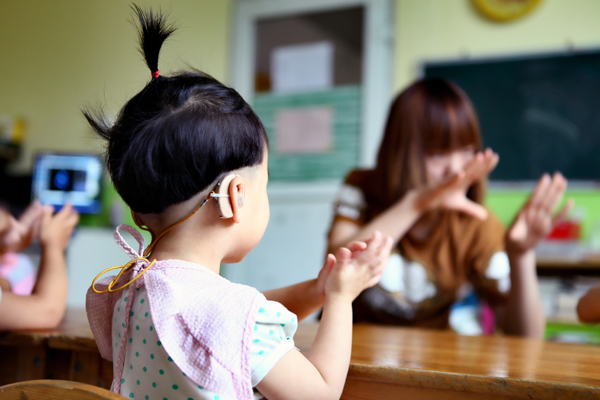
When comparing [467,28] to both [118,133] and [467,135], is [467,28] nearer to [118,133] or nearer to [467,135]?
[467,135]

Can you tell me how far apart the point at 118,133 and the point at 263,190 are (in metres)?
0.19

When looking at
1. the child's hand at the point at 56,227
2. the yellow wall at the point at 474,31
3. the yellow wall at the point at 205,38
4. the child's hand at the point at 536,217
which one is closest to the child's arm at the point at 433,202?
the child's hand at the point at 536,217

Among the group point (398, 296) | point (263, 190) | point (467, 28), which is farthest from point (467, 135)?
point (467, 28)

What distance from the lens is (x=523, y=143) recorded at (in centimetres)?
271

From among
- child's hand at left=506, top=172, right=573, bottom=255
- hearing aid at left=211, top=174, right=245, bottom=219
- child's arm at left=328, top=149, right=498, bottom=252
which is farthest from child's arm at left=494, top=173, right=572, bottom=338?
hearing aid at left=211, top=174, right=245, bottom=219

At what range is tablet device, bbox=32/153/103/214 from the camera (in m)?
3.28

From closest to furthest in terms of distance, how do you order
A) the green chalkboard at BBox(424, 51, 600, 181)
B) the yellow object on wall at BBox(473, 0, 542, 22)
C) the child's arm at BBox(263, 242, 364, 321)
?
the child's arm at BBox(263, 242, 364, 321)
the green chalkboard at BBox(424, 51, 600, 181)
the yellow object on wall at BBox(473, 0, 542, 22)

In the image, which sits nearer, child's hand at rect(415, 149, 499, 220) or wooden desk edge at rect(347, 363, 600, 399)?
wooden desk edge at rect(347, 363, 600, 399)

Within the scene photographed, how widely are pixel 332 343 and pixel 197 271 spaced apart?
17 centimetres

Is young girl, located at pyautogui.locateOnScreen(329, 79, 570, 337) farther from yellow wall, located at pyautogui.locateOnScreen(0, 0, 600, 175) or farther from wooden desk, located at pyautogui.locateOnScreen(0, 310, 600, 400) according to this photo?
yellow wall, located at pyautogui.locateOnScreen(0, 0, 600, 175)

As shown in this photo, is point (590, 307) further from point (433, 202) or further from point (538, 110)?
point (538, 110)

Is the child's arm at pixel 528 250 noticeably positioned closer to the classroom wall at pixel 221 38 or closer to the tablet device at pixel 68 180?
the classroom wall at pixel 221 38

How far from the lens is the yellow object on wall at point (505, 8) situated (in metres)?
2.72

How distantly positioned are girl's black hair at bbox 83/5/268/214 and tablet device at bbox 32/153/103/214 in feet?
9.23
